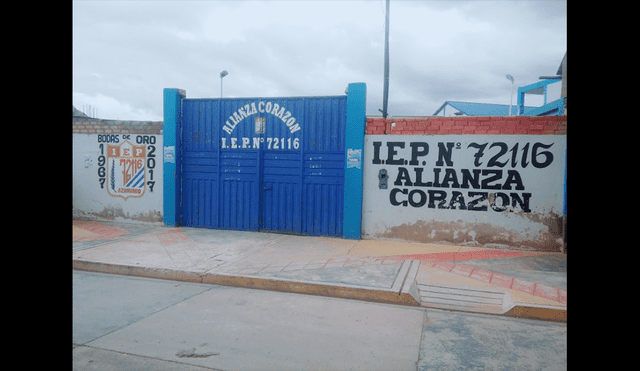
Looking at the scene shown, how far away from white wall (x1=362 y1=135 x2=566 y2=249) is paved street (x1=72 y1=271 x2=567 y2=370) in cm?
339

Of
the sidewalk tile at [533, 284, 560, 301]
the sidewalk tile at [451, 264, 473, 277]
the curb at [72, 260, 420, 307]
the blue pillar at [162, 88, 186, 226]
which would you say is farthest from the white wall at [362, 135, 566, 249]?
the blue pillar at [162, 88, 186, 226]

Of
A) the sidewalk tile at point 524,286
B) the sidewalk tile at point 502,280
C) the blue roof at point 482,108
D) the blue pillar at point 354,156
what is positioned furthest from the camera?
the blue roof at point 482,108

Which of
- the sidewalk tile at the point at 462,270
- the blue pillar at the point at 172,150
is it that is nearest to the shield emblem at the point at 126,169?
the blue pillar at the point at 172,150

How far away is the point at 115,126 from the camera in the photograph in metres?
10.1

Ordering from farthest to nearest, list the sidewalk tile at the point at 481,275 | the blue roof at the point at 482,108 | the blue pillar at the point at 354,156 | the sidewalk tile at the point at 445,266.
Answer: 1. the blue roof at the point at 482,108
2. the blue pillar at the point at 354,156
3. the sidewalk tile at the point at 445,266
4. the sidewalk tile at the point at 481,275

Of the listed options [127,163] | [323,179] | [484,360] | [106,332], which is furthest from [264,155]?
[484,360]

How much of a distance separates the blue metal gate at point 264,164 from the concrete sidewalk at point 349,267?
0.51m

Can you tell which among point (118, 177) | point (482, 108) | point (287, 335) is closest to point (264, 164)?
point (118, 177)

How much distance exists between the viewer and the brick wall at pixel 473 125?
25.3 feet

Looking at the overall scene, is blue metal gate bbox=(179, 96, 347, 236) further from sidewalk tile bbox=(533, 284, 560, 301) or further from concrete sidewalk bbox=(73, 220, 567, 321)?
sidewalk tile bbox=(533, 284, 560, 301)

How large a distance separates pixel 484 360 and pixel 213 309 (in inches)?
116

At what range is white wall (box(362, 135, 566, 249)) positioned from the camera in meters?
7.78

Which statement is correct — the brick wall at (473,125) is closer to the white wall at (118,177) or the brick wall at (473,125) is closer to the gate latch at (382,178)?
the gate latch at (382,178)
